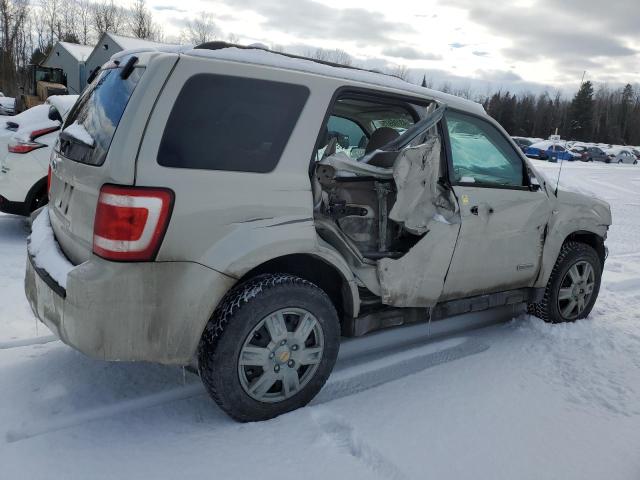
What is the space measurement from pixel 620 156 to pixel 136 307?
49658 mm

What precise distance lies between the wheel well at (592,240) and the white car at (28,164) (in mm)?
5741

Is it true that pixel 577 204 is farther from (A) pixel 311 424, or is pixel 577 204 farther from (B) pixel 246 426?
(B) pixel 246 426

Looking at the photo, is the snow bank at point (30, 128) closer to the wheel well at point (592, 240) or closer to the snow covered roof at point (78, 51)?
the wheel well at point (592, 240)

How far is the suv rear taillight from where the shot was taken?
236 centimetres

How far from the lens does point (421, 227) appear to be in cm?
340

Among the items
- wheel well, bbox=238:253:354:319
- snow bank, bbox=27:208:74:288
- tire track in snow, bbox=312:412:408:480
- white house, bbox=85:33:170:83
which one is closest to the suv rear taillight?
snow bank, bbox=27:208:74:288

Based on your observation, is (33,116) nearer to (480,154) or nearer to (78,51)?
(480,154)

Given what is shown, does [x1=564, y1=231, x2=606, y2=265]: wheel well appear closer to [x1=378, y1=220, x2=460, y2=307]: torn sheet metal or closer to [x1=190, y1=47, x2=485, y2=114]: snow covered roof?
[x1=190, y1=47, x2=485, y2=114]: snow covered roof

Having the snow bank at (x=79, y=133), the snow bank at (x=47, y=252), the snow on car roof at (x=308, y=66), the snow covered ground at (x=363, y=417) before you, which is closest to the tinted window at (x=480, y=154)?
the snow on car roof at (x=308, y=66)

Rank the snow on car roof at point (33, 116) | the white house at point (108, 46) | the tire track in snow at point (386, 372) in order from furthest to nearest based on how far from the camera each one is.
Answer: the white house at point (108, 46)
the snow on car roof at point (33, 116)
the tire track in snow at point (386, 372)

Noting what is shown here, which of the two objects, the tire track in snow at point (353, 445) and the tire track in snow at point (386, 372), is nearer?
the tire track in snow at point (353, 445)

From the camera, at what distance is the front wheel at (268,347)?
2648 mm

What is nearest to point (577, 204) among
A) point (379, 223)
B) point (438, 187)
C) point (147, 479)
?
point (438, 187)

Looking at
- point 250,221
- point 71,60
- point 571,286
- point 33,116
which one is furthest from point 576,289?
point 71,60
